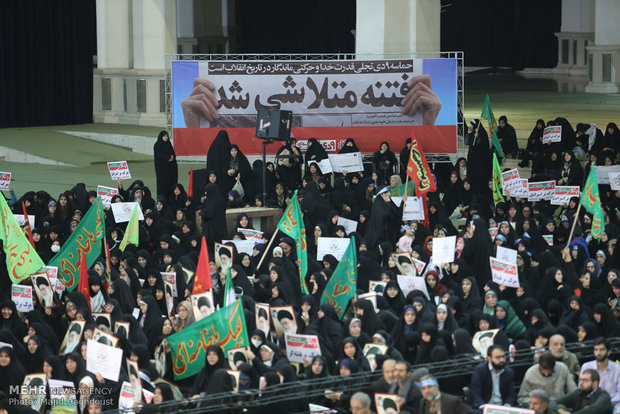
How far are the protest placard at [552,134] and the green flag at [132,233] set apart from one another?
708 centimetres

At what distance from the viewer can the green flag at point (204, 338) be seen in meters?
11.1

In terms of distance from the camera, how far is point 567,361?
10758 millimetres

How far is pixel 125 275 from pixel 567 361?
16.2 ft

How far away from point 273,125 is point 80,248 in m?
4.79

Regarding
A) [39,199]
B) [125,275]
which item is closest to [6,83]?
[39,199]

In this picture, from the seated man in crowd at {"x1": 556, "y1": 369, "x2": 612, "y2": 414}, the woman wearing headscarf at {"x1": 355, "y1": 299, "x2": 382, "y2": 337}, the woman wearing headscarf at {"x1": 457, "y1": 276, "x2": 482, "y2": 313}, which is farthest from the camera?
the woman wearing headscarf at {"x1": 457, "y1": 276, "x2": 482, "y2": 313}

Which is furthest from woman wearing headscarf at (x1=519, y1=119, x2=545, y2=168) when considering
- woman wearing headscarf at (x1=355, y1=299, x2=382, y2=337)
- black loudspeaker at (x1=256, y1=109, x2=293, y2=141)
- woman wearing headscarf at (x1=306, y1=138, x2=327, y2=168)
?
woman wearing headscarf at (x1=355, y1=299, x2=382, y2=337)

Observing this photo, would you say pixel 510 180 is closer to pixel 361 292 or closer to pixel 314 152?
pixel 314 152

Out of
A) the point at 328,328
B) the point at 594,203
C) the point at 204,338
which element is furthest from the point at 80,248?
the point at 594,203

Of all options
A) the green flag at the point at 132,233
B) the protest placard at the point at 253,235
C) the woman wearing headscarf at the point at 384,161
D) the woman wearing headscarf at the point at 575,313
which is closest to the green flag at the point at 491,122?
the woman wearing headscarf at the point at 384,161

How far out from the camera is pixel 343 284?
1283 cm

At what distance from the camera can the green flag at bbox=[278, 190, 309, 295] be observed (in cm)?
1363

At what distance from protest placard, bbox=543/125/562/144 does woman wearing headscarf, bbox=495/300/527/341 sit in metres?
8.16

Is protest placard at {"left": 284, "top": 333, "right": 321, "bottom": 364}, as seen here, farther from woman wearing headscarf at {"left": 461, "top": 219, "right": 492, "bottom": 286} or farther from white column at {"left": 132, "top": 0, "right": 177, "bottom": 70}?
white column at {"left": 132, "top": 0, "right": 177, "bottom": 70}
